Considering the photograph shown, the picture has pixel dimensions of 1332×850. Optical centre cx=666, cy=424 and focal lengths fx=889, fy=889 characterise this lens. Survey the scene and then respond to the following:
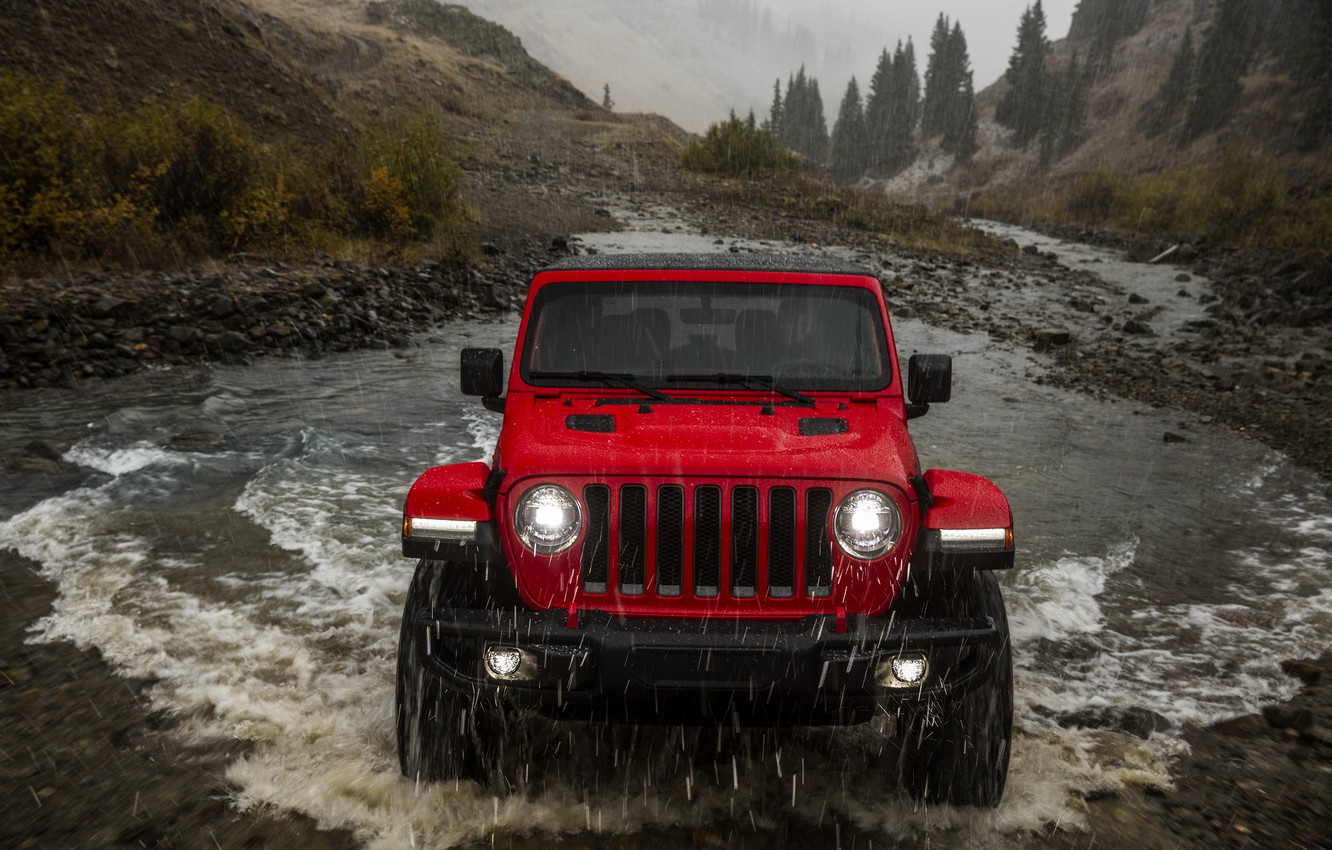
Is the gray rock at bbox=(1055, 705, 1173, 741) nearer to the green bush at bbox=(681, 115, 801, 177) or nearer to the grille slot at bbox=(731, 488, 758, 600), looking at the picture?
the grille slot at bbox=(731, 488, 758, 600)

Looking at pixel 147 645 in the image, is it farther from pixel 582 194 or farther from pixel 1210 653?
pixel 582 194

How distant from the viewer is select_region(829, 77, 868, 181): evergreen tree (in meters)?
112

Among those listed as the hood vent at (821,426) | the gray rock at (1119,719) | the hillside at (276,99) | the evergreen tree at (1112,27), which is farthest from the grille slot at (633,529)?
the evergreen tree at (1112,27)

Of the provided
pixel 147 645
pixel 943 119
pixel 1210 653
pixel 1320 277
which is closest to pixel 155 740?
pixel 147 645

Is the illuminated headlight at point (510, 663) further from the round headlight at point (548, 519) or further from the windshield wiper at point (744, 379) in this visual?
the windshield wiper at point (744, 379)

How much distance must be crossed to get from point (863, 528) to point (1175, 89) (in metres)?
86.7

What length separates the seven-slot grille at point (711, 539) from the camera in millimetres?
3000

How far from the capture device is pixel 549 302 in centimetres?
401

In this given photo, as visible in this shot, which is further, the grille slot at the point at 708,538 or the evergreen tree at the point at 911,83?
the evergreen tree at the point at 911,83

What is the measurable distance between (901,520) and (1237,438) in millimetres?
8662

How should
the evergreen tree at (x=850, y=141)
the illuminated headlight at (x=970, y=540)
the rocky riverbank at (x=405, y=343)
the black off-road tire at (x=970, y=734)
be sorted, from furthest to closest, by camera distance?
the evergreen tree at (x=850, y=141), the rocky riverbank at (x=405, y=343), the illuminated headlight at (x=970, y=540), the black off-road tire at (x=970, y=734)

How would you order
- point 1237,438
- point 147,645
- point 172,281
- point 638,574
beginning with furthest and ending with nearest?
point 172,281 < point 1237,438 < point 147,645 < point 638,574

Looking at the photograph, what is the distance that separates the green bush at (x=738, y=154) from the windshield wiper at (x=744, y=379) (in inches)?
1655

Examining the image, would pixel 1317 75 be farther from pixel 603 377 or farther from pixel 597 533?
pixel 597 533
